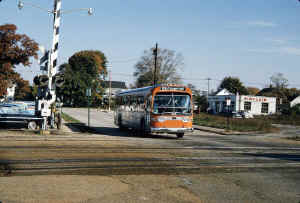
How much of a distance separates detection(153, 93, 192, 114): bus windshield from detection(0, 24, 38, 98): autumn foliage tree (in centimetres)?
2390

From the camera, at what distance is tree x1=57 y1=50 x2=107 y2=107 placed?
260 feet

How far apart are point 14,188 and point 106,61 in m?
86.9

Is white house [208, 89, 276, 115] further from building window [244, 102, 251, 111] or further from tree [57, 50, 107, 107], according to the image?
tree [57, 50, 107, 107]

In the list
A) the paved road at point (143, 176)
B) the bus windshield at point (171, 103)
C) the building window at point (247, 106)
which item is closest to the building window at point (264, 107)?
the building window at point (247, 106)

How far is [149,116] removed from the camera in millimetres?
19344

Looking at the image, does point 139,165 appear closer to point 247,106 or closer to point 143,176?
point 143,176

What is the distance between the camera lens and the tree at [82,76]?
79.1 m

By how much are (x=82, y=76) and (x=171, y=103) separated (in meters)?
63.7

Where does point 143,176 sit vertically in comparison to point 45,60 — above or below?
below

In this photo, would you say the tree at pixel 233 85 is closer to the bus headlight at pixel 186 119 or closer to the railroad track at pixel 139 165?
the bus headlight at pixel 186 119

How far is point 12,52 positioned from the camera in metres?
39.0

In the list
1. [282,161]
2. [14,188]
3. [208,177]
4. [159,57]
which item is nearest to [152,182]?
[208,177]

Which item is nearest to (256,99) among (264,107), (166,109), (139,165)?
(264,107)

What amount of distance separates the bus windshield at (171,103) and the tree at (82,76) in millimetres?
59692
